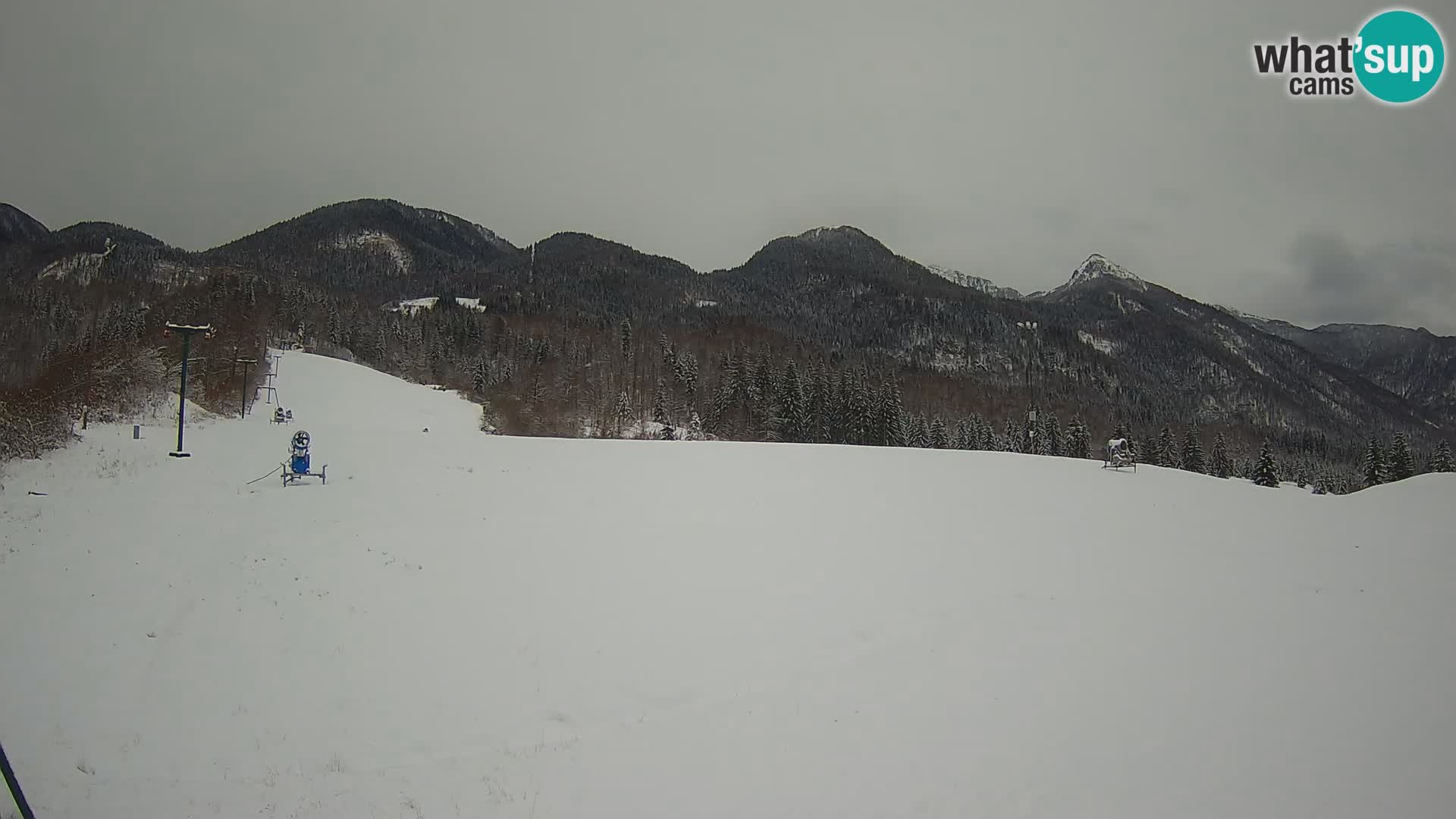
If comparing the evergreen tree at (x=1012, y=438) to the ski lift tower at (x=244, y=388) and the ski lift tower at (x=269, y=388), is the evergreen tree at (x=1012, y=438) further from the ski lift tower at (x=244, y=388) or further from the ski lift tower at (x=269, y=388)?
the ski lift tower at (x=269, y=388)

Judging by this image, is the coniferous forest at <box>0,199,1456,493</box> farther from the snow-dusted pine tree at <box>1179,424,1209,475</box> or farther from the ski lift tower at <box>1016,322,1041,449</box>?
the ski lift tower at <box>1016,322,1041,449</box>

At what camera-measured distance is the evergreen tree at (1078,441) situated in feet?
214

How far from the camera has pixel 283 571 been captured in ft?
36.5

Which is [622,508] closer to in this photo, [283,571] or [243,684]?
[283,571]

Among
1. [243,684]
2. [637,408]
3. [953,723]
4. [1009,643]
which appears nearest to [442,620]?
[243,684]

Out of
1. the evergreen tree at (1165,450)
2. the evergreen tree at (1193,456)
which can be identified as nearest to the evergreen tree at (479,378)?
the evergreen tree at (1165,450)

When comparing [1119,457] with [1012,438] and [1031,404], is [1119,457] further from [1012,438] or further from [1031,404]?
[1031,404]

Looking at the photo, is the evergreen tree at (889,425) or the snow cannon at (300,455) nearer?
the snow cannon at (300,455)

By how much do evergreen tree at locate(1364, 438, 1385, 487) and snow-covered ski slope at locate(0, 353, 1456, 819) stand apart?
4851cm

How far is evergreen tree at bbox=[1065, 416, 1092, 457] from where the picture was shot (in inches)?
2566

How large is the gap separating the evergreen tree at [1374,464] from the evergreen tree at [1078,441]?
21.1 meters

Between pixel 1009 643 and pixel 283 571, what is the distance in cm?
1233

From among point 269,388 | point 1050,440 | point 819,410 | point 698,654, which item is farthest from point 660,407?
point 698,654

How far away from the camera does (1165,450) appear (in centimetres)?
6369
